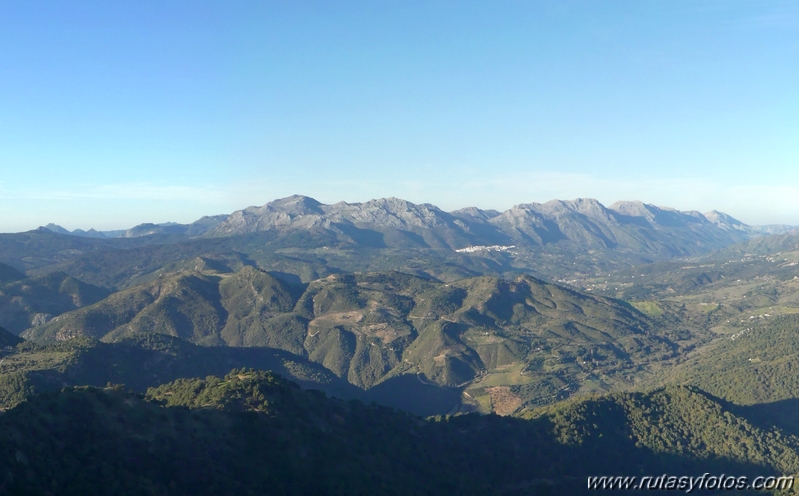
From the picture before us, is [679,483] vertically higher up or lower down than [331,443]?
lower down

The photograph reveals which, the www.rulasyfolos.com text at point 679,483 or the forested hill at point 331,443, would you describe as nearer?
the forested hill at point 331,443

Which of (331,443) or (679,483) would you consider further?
(679,483)

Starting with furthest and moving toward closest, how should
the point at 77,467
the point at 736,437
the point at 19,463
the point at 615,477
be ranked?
the point at 736,437
the point at 615,477
the point at 77,467
the point at 19,463

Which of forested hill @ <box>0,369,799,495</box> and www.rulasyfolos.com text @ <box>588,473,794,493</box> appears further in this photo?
www.rulasyfolos.com text @ <box>588,473,794,493</box>

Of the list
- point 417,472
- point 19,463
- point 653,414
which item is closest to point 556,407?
point 653,414

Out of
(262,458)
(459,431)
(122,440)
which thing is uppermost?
(122,440)

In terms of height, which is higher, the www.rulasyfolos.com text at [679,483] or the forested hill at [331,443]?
the forested hill at [331,443]

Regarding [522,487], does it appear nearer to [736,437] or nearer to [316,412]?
[316,412]

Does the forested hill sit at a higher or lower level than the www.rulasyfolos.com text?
higher
